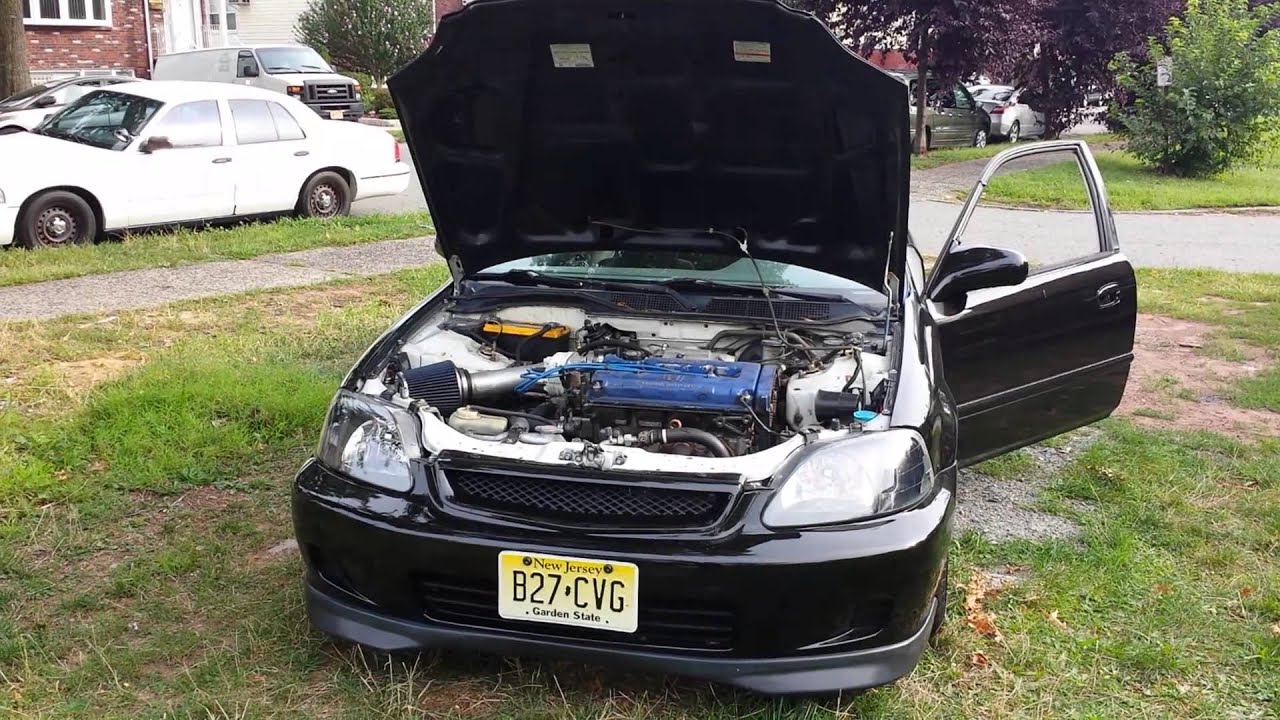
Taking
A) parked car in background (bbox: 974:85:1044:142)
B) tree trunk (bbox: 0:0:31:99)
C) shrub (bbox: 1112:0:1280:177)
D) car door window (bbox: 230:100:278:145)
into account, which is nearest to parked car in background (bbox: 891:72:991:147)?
parked car in background (bbox: 974:85:1044:142)

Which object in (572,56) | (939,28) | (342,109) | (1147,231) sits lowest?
(1147,231)

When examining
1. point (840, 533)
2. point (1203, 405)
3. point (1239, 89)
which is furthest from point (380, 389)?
point (1239, 89)

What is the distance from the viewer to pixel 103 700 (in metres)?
3.03

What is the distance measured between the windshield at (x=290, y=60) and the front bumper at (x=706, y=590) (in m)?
19.1

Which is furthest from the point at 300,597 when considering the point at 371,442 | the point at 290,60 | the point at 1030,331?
the point at 290,60

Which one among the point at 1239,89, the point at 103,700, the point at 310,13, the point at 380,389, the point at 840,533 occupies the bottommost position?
the point at 103,700

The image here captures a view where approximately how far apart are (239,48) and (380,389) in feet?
63.0

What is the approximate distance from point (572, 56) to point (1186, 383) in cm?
447

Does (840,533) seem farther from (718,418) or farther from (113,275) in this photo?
(113,275)

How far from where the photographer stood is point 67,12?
23734 mm

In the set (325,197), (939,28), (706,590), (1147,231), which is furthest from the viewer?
(939,28)

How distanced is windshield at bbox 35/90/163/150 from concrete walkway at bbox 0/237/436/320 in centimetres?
167

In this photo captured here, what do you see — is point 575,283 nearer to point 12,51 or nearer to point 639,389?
point 639,389

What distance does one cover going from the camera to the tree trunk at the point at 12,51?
12914mm
